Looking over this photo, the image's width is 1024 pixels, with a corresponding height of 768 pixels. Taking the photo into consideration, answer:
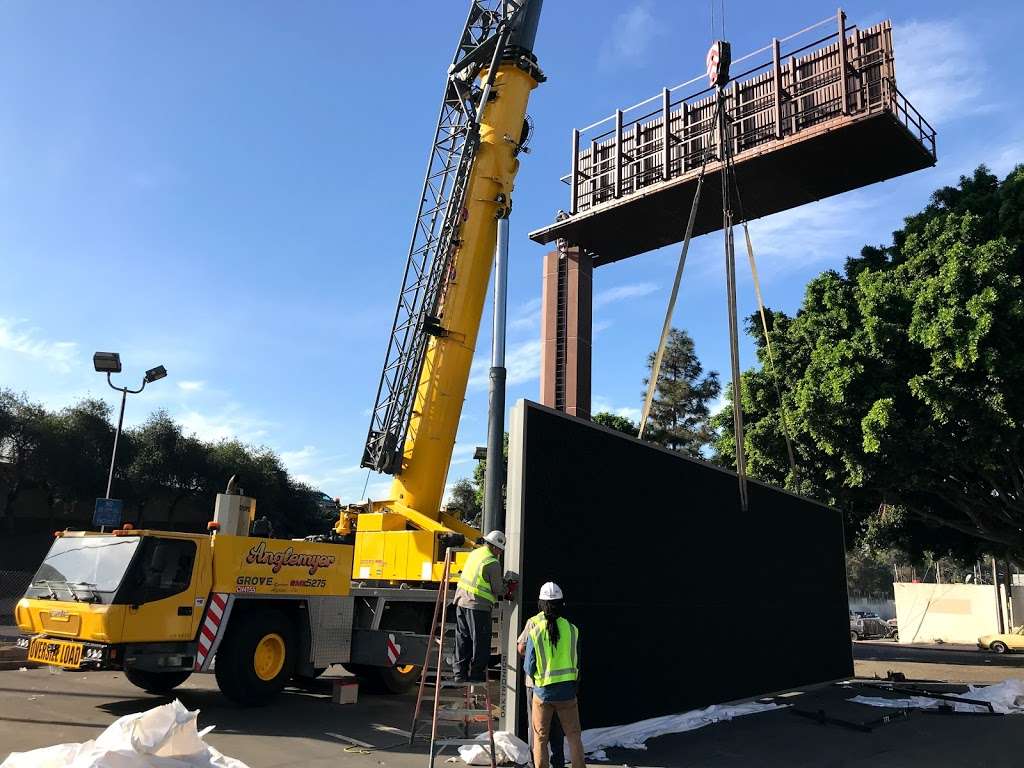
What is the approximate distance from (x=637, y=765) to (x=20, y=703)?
7.59 meters

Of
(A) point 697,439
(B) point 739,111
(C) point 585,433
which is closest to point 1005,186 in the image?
(B) point 739,111

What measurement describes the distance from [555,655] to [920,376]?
13.9m

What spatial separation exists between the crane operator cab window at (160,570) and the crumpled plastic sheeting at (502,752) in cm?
412

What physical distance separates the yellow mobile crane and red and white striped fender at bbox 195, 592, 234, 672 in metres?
0.02

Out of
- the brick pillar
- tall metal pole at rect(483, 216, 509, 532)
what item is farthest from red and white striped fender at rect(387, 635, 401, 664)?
the brick pillar

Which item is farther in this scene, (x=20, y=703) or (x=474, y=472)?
(x=474, y=472)

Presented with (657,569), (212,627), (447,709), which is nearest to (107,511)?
(212,627)

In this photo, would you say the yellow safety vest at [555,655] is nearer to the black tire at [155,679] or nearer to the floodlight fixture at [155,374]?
the black tire at [155,679]

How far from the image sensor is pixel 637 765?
25.3 feet

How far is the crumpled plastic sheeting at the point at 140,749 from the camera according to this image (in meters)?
5.00

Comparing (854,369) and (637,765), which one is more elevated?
(854,369)

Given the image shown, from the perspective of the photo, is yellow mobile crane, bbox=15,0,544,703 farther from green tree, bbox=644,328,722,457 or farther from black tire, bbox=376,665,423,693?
green tree, bbox=644,328,722,457

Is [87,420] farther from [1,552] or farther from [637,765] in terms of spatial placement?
[637,765]

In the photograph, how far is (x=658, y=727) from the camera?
9266 millimetres
